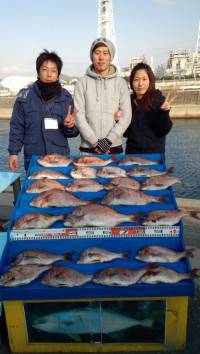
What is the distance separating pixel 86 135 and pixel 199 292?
214cm

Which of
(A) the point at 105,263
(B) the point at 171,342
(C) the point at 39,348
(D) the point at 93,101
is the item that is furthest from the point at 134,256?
(D) the point at 93,101

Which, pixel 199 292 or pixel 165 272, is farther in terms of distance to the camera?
pixel 199 292

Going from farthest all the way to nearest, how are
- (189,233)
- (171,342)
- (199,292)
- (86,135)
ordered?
(189,233), (86,135), (199,292), (171,342)

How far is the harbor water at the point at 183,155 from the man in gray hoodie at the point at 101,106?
722 centimetres

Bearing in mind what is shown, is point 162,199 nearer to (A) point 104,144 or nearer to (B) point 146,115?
(A) point 104,144

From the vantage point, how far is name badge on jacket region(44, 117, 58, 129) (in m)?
4.35

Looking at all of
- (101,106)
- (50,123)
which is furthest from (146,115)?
(50,123)

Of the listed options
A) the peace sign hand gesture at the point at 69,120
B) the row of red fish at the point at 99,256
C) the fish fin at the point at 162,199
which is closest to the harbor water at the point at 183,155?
the peace sign hand gesture at the point at 69,120

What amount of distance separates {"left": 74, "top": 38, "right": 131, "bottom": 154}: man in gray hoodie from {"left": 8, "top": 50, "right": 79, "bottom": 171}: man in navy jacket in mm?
171

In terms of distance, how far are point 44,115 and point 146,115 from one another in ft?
4.12

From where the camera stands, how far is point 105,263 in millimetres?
2666

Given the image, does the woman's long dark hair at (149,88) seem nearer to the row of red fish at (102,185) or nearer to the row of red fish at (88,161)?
the row of red fish at (88,161)

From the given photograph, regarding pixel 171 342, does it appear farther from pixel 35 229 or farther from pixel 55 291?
pixel 35 229

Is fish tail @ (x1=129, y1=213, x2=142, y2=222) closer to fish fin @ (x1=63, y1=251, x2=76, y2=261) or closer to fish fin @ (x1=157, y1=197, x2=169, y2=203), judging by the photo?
fish fin @ (x1=157, y1=197, x2=169, y2=203)
